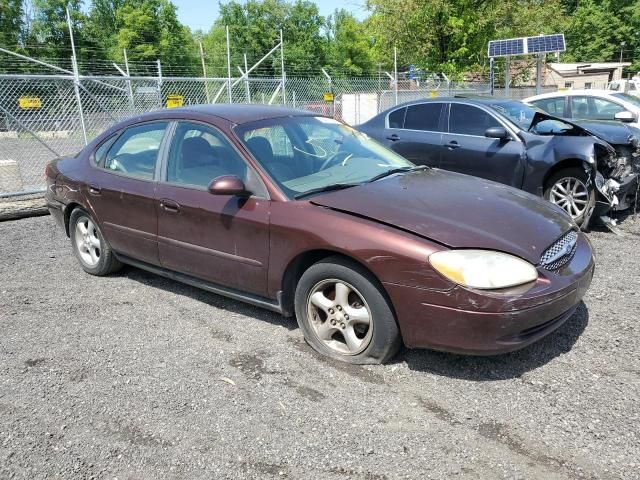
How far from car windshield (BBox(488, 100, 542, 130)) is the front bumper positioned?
4222 millimetres

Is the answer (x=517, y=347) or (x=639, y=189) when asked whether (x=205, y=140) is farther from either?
(x=639, y=189)

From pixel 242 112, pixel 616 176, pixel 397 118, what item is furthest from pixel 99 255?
pixel 616 176

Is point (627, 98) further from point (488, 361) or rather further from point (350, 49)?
point (350, 49)

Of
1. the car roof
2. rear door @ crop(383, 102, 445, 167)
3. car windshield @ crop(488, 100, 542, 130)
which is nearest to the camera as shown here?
the car roof

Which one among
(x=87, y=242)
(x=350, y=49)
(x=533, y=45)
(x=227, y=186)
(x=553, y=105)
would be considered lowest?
(x=87, y=242)

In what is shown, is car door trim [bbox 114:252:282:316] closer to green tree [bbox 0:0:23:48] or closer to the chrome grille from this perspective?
the chrome grille

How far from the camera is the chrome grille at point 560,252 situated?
3121 mm

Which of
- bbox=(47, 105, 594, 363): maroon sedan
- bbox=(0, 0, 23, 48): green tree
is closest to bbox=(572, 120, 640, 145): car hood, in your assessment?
bbox=(47, 105, 594, 363): maroon sedan

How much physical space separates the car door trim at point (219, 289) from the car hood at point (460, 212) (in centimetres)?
80

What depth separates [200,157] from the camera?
404 centimetres

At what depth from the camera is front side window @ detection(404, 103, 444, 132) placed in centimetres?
740

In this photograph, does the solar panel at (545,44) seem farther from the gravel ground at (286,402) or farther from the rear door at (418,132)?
the gravel ground at (286,402)

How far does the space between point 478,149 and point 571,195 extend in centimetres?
125

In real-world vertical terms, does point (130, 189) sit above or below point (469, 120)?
below
